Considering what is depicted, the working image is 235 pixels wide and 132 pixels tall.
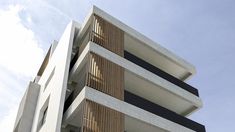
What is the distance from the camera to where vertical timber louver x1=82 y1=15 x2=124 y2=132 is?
16.9m

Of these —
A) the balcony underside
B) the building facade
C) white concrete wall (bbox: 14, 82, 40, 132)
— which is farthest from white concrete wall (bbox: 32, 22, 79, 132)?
the balcony underside

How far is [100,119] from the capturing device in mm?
17109

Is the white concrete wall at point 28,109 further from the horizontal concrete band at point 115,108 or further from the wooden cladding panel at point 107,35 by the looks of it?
the wooden cladding panel at point 107,35

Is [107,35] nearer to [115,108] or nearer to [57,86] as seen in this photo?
[57,86]

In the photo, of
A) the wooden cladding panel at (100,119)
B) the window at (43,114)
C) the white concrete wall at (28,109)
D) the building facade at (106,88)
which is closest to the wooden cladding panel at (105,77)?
the building facade at (106,88)

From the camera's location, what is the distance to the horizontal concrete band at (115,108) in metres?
17.5

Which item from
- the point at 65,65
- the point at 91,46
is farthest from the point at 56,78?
the point at 91,46

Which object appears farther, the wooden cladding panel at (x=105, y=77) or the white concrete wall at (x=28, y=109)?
the white concrete wall at (x=28, y=109)

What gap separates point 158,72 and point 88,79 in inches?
294

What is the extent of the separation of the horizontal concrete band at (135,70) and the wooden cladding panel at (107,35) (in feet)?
2.01

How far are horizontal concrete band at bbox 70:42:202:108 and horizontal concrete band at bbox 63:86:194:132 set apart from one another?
113 inches

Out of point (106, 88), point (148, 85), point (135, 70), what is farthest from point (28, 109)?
point (148, 85)

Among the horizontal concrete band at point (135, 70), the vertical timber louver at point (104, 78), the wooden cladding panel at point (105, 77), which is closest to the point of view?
the vertical timber louver at point (104, 78)

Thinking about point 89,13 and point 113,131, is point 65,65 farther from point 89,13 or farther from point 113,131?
point 113,131
